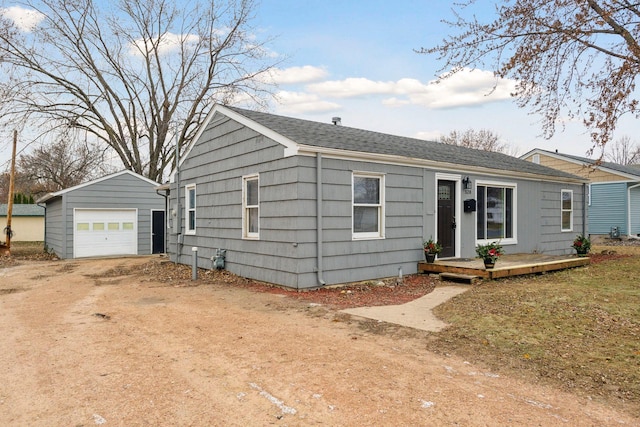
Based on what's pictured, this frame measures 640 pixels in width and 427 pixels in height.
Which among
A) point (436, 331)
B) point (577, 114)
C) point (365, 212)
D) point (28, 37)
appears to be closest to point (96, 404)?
point (436, 331)

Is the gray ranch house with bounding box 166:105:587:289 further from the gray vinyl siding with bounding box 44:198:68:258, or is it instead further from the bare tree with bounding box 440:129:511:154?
the bare tree with bounding box 440:129:511:154

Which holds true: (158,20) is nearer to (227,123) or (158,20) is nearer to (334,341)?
(227,123)

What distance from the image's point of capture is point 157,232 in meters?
19.6

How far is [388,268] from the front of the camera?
385 inches

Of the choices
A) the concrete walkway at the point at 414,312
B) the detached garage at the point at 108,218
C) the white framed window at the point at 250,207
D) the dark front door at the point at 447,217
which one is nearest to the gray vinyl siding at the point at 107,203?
the detached garage at the point at 108,218

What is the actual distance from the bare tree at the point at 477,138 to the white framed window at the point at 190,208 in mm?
35453

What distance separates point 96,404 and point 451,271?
26.2ft

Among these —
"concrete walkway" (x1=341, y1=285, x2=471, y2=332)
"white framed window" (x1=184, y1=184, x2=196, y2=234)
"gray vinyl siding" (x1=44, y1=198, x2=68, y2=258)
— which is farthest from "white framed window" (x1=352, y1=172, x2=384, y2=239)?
"gray vinyl siding" (x1=44, y1=198, x2=68, y2=258)

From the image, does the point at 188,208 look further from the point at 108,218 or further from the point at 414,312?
the point at 414,312

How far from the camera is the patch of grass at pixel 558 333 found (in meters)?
4.02

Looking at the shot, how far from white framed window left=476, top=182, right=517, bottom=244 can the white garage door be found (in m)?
14.3

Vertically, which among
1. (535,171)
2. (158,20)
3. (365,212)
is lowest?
(365,212)

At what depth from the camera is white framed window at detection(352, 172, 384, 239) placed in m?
9.31

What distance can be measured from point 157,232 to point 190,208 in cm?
755
